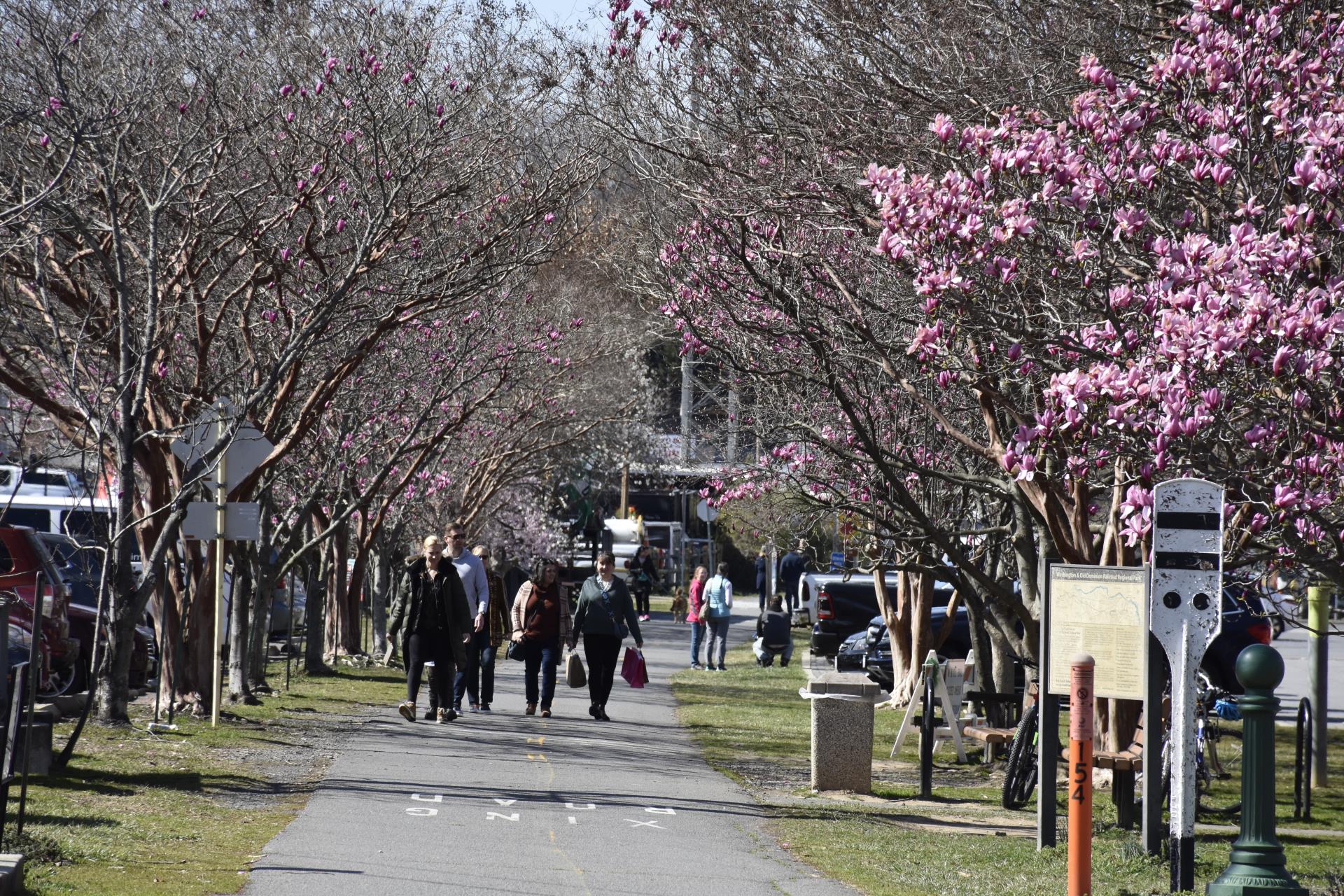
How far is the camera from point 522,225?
16.6 meters

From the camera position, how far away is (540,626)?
663 inches

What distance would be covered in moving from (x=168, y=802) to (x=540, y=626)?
701cm

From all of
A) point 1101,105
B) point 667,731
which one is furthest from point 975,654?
point 1101,105

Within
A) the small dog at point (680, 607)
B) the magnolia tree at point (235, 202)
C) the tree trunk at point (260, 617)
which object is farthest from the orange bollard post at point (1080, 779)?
the small dog at point (680, 607)

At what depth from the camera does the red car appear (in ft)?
48.4

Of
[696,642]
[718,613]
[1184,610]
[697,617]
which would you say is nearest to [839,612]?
[697,617]

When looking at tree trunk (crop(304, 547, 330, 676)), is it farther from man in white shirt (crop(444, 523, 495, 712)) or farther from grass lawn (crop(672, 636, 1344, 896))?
grass lawn (crop(672, 636, 1344, 896))

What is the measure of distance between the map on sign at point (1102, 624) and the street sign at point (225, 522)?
755cm

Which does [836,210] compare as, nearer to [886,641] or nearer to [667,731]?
[667,731]

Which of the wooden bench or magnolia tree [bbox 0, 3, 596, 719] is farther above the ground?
magnolia tree [bbox 0, 3, 596, 719]

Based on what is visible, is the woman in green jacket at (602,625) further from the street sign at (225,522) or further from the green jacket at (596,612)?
the street sign at (225,522)

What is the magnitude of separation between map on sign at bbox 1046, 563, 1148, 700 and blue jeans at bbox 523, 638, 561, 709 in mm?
7852

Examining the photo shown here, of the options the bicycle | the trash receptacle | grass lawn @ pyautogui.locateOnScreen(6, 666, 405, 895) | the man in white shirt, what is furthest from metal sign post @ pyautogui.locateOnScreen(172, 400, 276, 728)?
the bicycle

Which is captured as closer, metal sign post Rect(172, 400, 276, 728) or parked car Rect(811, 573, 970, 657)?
metal sign post Rect(172, 400, 276, 728)
